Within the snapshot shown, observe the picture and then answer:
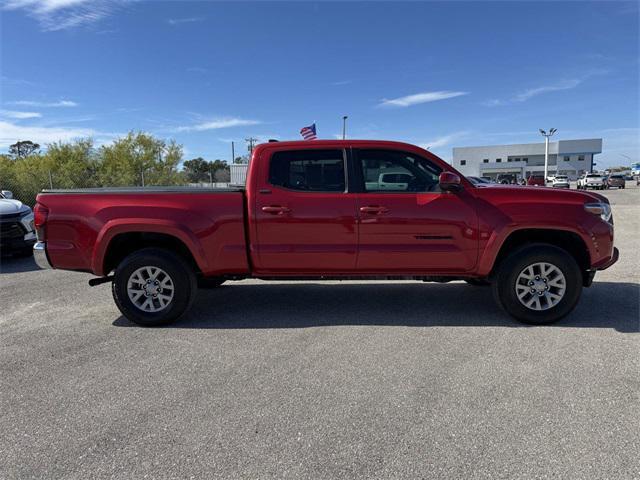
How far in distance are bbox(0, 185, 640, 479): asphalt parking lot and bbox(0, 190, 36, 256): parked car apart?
3.86 m

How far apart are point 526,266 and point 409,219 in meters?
1.32

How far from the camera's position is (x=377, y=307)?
532 centimetres

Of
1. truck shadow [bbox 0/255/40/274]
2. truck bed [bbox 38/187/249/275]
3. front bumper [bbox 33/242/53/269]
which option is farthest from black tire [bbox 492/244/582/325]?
truck shadow [bbox 0/255/40/274]

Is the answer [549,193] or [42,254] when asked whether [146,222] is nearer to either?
[42,254]

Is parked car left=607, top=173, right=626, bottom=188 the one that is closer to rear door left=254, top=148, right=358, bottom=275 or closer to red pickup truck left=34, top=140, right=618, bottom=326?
red pickup truck left=34, top=140, right=618, bottom=326

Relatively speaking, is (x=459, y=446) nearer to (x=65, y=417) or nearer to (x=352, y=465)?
(x=352, y=465)

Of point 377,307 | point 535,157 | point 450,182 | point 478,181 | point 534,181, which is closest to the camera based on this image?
point 450,182

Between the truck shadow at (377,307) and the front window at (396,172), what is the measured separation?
4.81 feet

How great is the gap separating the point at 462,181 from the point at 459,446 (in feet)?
9.21

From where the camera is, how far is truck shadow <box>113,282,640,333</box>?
4789mm

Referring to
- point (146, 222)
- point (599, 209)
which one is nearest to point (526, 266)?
point (599, 209)

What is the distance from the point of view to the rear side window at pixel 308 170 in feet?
15.4

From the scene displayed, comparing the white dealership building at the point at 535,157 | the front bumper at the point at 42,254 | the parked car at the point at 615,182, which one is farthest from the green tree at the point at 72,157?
the white dealership building at the point at 535,157

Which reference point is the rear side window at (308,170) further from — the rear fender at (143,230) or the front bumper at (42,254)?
the front bumper at (42,254)
